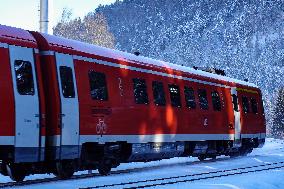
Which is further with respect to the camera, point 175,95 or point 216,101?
point 216,101

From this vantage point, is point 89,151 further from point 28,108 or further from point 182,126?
point 182,126

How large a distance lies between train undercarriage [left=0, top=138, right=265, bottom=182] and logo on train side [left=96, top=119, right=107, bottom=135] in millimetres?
352

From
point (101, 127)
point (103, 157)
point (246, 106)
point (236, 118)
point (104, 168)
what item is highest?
point (246, 106)

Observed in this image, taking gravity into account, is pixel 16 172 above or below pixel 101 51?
below

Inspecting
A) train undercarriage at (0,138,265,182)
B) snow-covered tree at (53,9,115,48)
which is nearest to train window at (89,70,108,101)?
train undercarriage at (0,138,265,182)

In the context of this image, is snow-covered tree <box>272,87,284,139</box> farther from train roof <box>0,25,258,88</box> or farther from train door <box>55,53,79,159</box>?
train door <box>55,53,79,159</box>

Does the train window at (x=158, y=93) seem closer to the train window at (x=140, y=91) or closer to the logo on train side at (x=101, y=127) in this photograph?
the train window at (x=140, y=91)

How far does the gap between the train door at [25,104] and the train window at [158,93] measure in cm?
570

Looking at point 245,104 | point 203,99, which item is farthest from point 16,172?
point 245,104

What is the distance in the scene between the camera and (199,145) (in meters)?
21.9

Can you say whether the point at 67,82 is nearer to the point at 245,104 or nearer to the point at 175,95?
the point at 175,95

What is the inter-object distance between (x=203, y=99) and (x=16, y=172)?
31.1 ft

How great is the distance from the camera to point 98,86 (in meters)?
15.6

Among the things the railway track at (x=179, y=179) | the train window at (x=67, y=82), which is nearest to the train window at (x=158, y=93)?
the railway track at (x=179, y=179)
